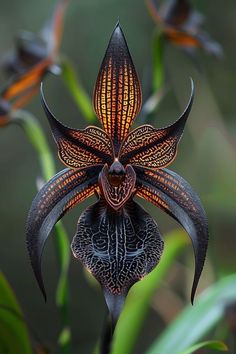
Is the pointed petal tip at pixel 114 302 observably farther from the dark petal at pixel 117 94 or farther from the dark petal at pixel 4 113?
the dark petal at pixel 4 113

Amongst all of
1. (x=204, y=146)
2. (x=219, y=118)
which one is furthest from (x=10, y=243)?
(x=204, y=146)

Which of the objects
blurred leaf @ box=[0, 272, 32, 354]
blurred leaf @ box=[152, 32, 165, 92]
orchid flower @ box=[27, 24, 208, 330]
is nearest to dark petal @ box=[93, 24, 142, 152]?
orchid flower @ box=[27, 24, 208, 330]

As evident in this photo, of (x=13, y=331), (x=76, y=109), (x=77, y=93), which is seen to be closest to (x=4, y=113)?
(x=77, y=93)

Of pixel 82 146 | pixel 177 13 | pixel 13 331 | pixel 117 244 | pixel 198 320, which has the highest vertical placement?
pixel 177 13

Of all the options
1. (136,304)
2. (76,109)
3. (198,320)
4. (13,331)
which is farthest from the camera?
(76,109)

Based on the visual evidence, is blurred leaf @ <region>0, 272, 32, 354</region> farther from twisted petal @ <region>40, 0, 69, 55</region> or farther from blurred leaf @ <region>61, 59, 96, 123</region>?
twisted petal @ <region>40, 0, 69, 55</region>

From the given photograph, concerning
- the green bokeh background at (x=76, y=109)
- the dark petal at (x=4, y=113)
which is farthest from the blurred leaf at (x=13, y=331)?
the green bokeh background at (x=76, y=109)

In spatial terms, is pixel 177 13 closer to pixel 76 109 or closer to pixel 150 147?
pixel 150 147
